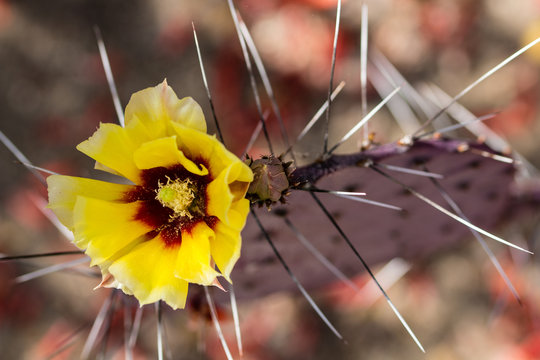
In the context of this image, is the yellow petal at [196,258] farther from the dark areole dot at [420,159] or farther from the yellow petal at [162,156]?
the dark areole dot at [420,159]

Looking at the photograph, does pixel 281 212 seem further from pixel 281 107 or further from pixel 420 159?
pixel 281 107

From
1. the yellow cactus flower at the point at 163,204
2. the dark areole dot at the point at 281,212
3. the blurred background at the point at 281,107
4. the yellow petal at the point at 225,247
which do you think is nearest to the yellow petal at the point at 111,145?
the yellow cactus flower at the point at 163,204

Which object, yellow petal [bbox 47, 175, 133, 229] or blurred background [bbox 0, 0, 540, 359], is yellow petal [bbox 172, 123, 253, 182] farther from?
blurred background [bbox 0, 0, 540, 359]

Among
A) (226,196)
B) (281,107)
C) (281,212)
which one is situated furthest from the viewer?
(281,107)

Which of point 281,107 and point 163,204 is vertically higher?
point 281,107

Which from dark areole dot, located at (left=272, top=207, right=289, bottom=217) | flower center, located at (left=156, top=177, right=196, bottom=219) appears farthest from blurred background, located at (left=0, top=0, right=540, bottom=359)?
flower center, located at (left=156, top=177, right=196, bottom=219)

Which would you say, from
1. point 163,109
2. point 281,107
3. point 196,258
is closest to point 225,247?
point 196,258

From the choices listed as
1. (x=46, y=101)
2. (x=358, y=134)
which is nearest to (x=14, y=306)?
(x=46, y=101)
